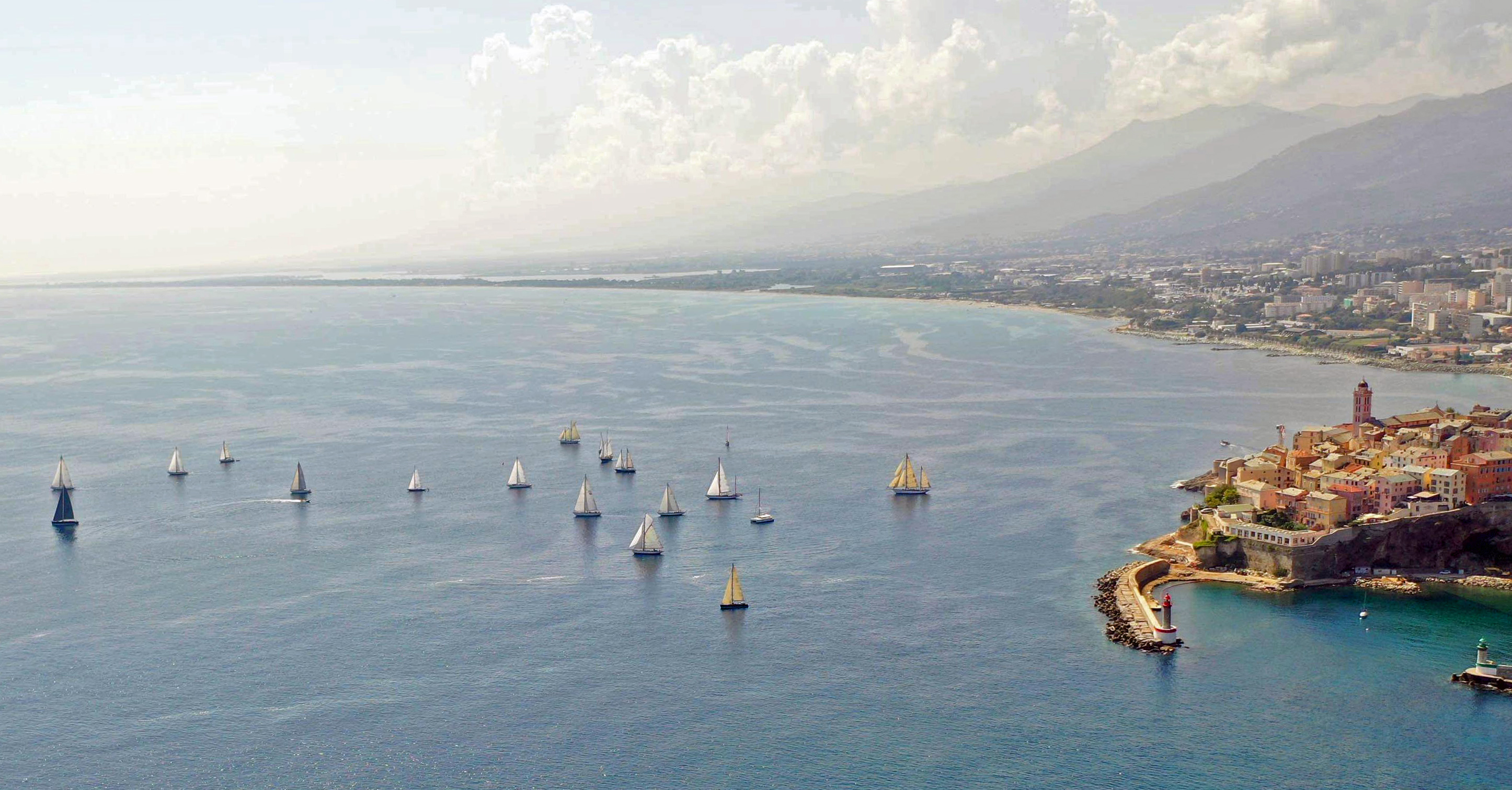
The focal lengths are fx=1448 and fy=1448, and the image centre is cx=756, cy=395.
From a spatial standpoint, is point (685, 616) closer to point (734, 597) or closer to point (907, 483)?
point (734, 597)

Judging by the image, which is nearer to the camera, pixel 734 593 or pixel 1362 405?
pixel 734 593

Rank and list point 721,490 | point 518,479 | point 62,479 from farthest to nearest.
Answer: point 518,479 → point 62,479 → point 721,490

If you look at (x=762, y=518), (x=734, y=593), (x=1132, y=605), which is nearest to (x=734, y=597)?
(x=734, y=593)

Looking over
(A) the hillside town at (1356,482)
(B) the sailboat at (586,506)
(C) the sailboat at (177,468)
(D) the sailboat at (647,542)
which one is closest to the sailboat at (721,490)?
(B) the sailboat at (586,506)

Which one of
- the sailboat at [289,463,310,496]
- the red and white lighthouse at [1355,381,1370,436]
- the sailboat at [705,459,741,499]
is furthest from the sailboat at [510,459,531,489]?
the red and white lighthouse at [1355,381,1370,436]

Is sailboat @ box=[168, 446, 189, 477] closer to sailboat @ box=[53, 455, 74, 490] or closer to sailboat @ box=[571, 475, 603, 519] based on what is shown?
sailboat @ box=[53, 455, 74, 490]

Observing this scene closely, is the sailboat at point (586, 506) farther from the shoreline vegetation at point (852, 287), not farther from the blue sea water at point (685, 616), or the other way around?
the shoreline vegetation at point (852, 287)

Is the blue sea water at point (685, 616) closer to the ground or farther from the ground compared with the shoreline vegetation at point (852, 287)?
closer to the ground
